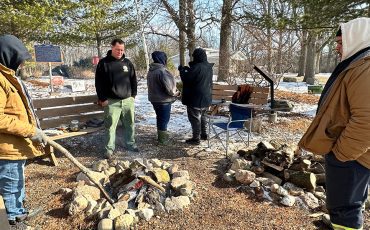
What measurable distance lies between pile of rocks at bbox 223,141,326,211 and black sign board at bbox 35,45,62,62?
29.1ft

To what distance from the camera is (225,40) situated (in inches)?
544

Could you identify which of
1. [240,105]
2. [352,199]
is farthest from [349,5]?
[352,199]

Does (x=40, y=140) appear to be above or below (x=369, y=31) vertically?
below

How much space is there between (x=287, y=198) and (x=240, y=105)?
6.75ft

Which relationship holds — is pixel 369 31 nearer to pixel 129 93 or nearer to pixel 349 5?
pixel 129 93

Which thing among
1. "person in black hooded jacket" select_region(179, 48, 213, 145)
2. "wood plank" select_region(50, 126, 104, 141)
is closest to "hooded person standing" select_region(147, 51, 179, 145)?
"person in black hooded jacket" select_region(179, 48, 213, 145)

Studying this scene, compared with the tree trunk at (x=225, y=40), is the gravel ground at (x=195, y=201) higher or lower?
lower

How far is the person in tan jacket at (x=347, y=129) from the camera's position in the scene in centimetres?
201

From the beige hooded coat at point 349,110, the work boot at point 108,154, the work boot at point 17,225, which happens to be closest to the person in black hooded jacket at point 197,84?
the work boot at point 108,154

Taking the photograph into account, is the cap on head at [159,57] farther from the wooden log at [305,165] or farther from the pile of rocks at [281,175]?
the wooden log at [305,165]

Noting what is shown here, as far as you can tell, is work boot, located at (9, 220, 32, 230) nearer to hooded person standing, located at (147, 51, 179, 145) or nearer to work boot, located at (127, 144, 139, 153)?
work boot, located at (127, 144, 139, 153)

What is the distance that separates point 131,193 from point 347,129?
7.91ft

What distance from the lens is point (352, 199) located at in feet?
7.39

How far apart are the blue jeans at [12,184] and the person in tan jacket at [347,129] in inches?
102
